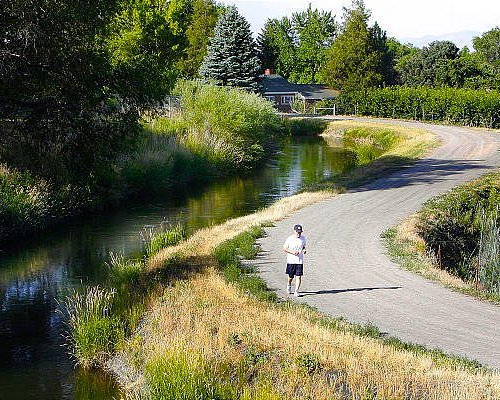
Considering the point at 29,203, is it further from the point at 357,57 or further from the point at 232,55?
the point at 357,57

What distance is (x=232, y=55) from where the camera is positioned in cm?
7094

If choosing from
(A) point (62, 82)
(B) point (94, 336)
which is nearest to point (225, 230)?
(A) point (62, 82)

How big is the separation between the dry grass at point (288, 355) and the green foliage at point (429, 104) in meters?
55.0

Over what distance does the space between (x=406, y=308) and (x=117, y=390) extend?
6486 mm

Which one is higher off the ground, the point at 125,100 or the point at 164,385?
the point at 125,100

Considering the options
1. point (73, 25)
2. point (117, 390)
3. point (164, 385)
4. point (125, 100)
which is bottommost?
point (117, 390)

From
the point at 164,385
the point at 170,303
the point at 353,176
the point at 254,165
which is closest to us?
the point at 164,385

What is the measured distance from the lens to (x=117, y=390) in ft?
44.3

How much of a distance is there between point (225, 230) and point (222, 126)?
2139 centimetres

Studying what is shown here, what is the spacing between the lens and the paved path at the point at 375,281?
14188 millimetres

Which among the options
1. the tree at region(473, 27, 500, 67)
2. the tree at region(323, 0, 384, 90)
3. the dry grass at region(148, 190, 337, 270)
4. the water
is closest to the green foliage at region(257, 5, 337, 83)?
the tree at region(473, 27, 500, 67)

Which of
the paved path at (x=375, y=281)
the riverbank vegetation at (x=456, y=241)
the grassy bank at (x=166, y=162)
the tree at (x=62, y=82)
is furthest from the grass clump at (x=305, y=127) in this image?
the tree at (x=62, y=82)

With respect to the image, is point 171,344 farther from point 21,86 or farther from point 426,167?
point 426,167

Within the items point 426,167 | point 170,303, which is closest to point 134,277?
point 170,303
